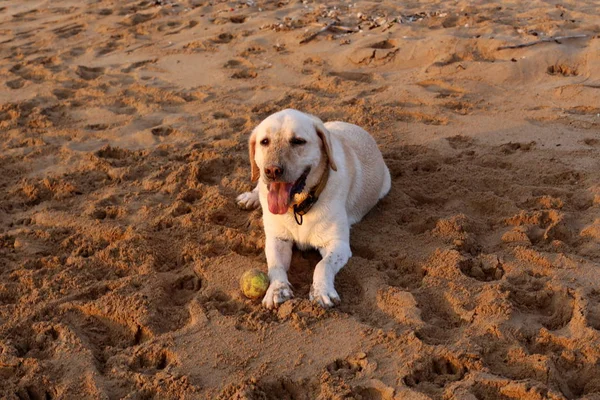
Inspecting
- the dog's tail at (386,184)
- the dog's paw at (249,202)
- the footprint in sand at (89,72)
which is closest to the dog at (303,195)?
the dog's tail at (386,184)

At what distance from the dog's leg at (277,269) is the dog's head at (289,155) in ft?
1.07

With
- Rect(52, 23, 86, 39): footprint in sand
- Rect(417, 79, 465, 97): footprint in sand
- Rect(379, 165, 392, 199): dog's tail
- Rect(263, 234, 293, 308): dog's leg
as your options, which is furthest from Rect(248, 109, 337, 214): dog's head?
Rect(52, 23, 86, 39): footprint in sand

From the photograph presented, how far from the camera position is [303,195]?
13.9ft

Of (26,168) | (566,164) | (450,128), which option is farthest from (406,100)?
(26,168)

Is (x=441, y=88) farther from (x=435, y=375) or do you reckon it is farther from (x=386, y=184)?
(x=435, y=375)

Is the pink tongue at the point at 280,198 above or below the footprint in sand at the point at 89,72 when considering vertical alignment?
above

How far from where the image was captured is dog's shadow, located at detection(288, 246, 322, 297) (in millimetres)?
4143

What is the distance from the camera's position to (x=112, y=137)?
21.5 feet

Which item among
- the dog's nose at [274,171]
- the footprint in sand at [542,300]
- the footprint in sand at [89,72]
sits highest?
the dog's nose at [274,171]

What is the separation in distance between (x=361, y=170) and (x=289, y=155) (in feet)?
3.34

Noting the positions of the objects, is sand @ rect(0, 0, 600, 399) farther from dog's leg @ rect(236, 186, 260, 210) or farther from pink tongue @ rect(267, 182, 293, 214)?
pink tongue @ rect(267, 182, 293, 214)

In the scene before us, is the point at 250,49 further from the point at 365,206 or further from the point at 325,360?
the point at 325,360

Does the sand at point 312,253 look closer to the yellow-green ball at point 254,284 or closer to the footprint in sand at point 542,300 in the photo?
the footprint in sand at point 542,300

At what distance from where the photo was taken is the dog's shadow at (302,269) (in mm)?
4143
